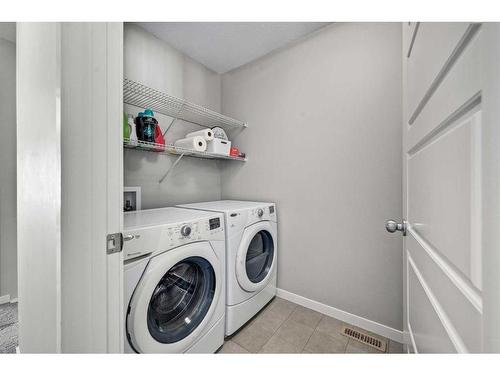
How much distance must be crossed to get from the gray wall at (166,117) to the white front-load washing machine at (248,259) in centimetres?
39

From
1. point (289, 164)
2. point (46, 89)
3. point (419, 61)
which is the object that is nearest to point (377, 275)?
point (289, 164)

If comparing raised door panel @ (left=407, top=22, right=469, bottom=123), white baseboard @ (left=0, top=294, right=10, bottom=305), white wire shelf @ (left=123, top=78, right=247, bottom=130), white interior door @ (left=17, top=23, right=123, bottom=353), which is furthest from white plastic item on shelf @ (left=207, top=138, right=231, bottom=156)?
white baseboard @ (left=0, top=294, right=10, bottom=305)

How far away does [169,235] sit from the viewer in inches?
36.8

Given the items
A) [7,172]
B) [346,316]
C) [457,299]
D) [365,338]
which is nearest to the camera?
[457,299]

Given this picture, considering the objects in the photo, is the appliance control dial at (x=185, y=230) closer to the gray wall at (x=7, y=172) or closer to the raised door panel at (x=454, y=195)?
the raised door panel at (x=454, y=195)

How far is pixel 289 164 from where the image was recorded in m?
1.72

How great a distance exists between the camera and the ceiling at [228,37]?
152 cm

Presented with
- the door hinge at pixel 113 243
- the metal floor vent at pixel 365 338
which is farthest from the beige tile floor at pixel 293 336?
the door hinge at pixel 113 243

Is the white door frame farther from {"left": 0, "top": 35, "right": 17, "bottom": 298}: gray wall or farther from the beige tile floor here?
{"left": 0, "top": 35, "right": 17, "bottom": 298}: gray wall

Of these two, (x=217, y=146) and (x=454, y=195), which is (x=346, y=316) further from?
(x=217, y=146)

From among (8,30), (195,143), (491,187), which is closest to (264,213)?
(195,143)

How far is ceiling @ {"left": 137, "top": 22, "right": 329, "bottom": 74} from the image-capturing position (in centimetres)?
152

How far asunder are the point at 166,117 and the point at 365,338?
2.28 meters

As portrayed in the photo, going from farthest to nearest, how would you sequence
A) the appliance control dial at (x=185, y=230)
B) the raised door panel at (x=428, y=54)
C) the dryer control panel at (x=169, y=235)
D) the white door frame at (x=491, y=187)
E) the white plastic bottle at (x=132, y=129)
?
the white plastic bottle at (x=132, y=129) < the appliance control dial at (x=185, y=230) < the dryer control panel at (x=169, y=235) < the raised door panel at (x=428, y=54) < the white door frame at (x=491, y=187)
